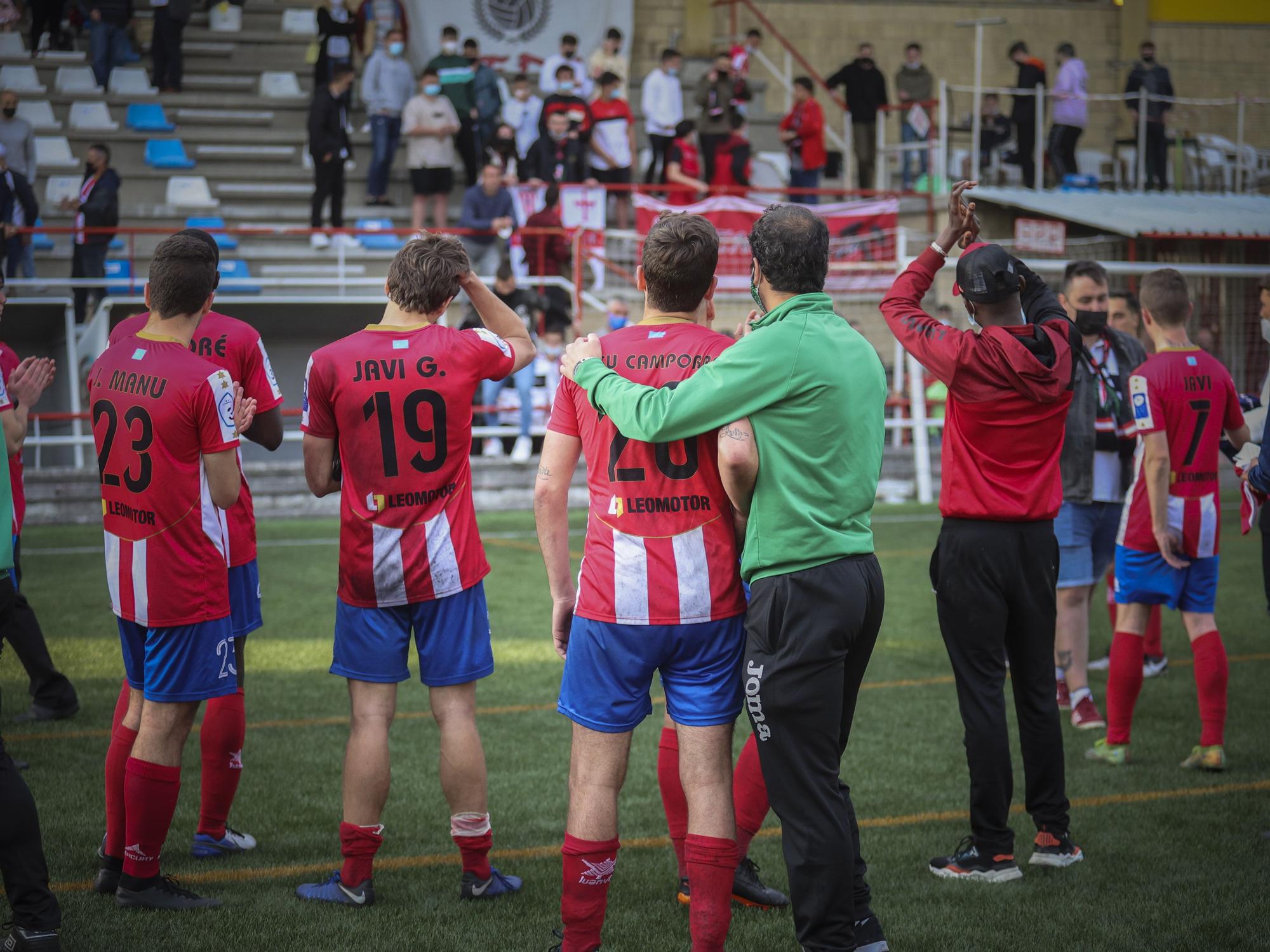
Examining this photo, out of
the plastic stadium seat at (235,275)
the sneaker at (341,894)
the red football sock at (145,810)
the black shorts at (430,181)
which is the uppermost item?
the black shorts at (430,181)

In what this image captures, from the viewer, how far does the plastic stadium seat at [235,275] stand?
16.1 m

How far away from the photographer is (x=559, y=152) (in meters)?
17.8

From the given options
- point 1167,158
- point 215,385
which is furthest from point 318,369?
point 1167,158

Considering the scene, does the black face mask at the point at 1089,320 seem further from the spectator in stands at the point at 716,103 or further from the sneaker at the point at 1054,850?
the spectator in stands at the point at 716,103

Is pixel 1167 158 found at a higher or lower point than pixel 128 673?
higher

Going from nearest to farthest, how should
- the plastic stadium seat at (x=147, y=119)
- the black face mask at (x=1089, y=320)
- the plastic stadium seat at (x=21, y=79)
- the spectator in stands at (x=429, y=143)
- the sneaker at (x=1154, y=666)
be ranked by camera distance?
the black face mask at (x=1089, y=320) → the sneaker at (x=1154, y=666) → the spectator in stands at (x=429, y=143) → the plastic stadium seat at (x=21, y=79) → the plastic stadium seat at (x=147, y=119)

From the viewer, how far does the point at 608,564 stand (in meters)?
3.49

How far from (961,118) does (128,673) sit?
2249 centimetres

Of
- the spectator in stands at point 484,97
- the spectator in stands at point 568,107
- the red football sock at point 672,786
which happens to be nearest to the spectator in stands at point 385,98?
the spectator in stands at point 484,97

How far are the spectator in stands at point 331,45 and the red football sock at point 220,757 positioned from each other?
14.9 metres

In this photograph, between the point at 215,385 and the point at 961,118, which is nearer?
the point at 215,385

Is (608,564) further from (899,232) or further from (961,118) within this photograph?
(961,118)

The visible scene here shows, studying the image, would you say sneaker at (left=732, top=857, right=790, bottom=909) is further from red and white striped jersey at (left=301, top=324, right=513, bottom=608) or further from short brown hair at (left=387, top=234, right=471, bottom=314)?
short brown hair at (left=387, top=234, right=471, bottom=314)

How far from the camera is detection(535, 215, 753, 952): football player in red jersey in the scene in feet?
11.3
